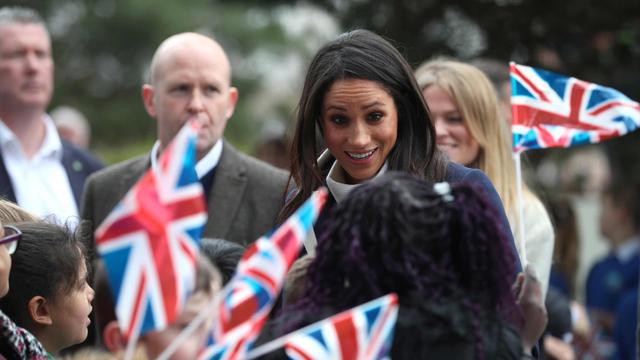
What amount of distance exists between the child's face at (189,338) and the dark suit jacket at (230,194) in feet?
8.13

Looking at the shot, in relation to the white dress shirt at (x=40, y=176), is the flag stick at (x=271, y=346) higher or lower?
higher

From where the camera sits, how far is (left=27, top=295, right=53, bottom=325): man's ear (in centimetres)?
391

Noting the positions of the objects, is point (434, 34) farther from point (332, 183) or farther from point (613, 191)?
point (332, 183)

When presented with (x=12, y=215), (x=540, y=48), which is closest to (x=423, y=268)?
(x=12, y=215)

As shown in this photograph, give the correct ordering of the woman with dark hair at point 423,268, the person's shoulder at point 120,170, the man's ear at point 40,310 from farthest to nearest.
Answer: the person's shoulder at point 120,170, the man's ear at point 40,310, the woman with dark hair at point 423,268

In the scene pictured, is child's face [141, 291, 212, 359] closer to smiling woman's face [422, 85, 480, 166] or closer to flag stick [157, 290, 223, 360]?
flag stick [157, 290, 223, 360]

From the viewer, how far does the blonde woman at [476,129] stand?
5.11 metres

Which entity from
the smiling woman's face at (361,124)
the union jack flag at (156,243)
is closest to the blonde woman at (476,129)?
the smiling woman's face at (361,124)

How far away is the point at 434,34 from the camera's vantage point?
7.46 m

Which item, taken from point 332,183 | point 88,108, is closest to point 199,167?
point 332,183

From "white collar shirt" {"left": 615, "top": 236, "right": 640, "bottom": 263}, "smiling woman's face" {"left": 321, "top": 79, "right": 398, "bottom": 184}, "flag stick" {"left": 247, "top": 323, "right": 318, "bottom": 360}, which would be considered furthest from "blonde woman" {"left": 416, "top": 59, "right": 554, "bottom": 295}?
"white collar shirt" {"left": 615, "top": 236, "right": 640, "bottom": 263}

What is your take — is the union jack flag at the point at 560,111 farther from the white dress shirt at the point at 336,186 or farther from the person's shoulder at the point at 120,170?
the person's shoulder at the point at 120,170

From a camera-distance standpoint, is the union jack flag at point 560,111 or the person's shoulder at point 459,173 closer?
the person's shoulder at point 459,173

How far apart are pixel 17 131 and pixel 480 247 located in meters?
3.87
